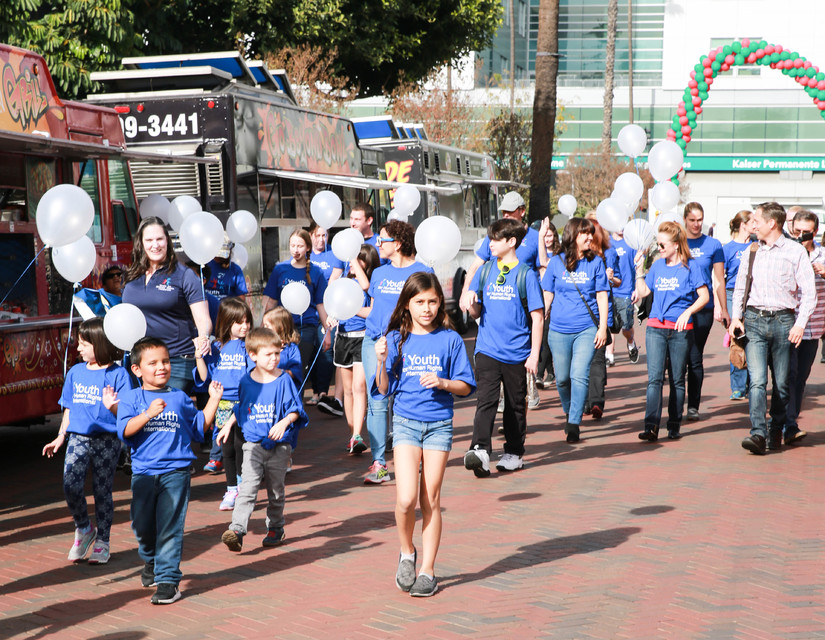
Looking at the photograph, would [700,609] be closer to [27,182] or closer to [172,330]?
[172,330]

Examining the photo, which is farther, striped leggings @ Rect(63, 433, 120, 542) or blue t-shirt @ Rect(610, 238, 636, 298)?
blue t-shirt @ Rect(610, 238, 636, 298)

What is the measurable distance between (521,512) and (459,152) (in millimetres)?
14411

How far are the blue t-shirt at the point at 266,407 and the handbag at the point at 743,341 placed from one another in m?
4.58

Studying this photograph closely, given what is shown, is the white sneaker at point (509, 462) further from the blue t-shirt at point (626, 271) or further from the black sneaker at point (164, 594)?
the blue t-shirt at point (626, 271)

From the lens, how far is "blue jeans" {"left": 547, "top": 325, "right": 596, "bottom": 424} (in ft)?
31.3

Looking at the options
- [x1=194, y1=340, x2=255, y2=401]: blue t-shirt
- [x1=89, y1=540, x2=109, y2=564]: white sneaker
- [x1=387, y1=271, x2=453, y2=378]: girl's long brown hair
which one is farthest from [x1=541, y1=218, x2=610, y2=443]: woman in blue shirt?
[x1=89, y1=540, x2=109, y2=564]: white sneaker

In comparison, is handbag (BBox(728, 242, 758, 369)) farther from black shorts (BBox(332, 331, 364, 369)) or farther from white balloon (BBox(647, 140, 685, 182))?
white balloon (BBox(647, 140, 685, 182))

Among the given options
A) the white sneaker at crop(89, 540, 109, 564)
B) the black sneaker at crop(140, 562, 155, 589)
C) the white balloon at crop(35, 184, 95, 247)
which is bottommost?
the white sneaker at crop(89, 540, 109, 564)

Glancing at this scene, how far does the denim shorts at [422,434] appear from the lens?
554cm

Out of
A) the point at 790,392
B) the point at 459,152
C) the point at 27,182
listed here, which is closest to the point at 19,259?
the point at 27,182

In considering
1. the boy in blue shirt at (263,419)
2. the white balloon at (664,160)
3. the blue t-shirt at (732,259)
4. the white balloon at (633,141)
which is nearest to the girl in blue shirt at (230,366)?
the boy in blue shirt at (263,419)

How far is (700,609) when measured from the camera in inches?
207

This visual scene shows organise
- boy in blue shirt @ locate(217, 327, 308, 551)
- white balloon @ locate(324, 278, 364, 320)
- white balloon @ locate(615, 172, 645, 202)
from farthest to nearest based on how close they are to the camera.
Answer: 1. white balloon @ locate(615, 172, 645, 202)
2. white balloon @ locate(324, 278, 364, 320)
3. boy in blue shirt @ locate(217, 327, 308, 551)

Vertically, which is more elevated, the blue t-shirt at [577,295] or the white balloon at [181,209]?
the white balloon at [181,209]
